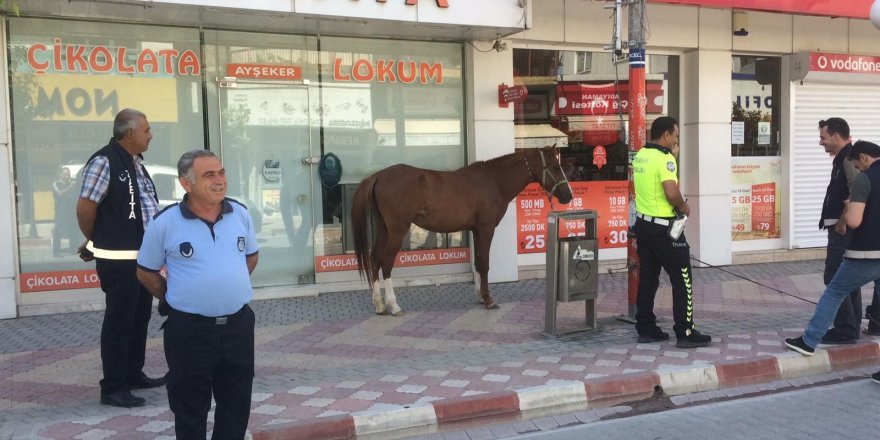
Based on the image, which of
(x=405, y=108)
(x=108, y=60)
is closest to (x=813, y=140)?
(x=405, y=108)

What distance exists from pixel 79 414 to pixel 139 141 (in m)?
1.99

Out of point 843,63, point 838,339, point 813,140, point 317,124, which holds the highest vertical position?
point 843,63

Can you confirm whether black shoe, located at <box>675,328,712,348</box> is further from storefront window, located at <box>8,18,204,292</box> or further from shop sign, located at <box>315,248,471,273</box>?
storefront window, located at <box>8,18,204,292</box>

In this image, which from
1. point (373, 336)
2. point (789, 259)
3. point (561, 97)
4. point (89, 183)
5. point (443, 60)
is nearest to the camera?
point (89, 183)

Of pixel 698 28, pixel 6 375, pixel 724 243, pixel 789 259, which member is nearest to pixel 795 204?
pixel 789 259

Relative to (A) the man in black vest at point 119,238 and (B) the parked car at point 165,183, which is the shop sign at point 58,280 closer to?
(B) the parked car at point 165,183

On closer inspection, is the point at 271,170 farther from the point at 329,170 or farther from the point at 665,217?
the point at 665,217

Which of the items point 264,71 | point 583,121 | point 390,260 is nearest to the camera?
point 390,260

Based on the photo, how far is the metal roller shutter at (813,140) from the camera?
1188 cm

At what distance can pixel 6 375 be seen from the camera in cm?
605

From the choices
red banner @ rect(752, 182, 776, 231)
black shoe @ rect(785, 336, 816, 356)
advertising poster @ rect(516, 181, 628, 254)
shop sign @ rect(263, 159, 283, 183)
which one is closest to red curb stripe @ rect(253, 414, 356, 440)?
black shoe @ rect(785, 336, 816, 356)

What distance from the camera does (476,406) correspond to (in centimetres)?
526

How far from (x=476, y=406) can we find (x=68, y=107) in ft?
19.9

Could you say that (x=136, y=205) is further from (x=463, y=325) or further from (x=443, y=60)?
(x=443, y=60)
